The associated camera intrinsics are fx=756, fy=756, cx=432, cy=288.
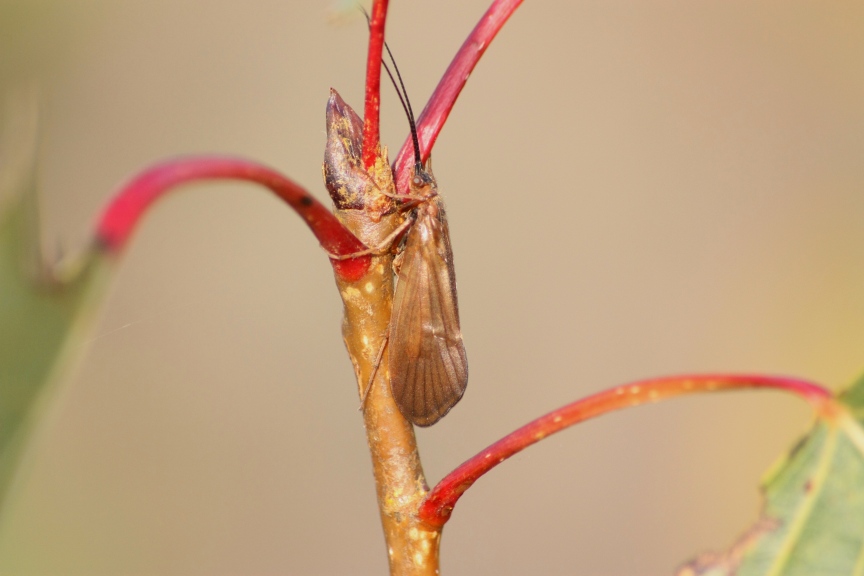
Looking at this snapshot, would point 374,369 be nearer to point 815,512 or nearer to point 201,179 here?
point 201,179

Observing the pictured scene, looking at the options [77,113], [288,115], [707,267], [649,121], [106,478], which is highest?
[77,113]

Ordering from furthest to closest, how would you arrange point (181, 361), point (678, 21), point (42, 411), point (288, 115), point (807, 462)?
point (678, 21) → point (288, 115) → point (181, 361) → point (807, 462) → point (42, 411)

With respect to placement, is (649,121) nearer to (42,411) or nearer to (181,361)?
(181,361)

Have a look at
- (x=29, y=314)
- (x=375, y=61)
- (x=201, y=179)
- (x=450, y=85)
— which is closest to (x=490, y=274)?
(x=450, y=85)

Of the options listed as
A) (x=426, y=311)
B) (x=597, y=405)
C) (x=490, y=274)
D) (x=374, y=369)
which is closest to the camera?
(x=597, y=405)

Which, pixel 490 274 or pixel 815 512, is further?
pixel 490 274

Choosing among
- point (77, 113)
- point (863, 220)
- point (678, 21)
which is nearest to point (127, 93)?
point (77, 113)

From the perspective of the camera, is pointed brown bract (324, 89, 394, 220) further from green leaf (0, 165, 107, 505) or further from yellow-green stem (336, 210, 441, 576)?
green leaf (0, 165, 107, 505)
